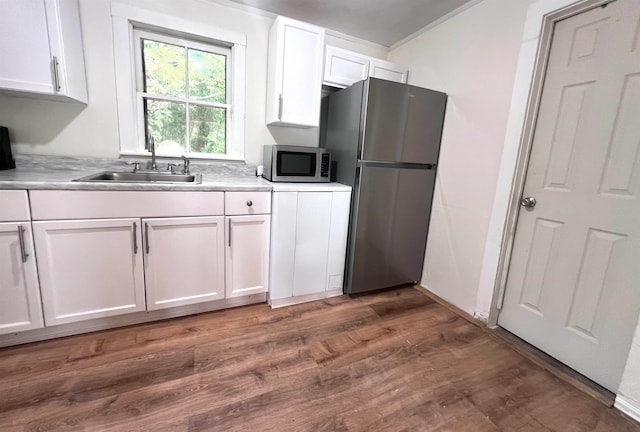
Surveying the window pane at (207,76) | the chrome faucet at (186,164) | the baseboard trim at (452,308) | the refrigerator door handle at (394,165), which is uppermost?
the window pane at (207,76)

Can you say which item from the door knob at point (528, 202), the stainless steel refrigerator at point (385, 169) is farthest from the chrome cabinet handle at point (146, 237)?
the door knob at point (528, 202)

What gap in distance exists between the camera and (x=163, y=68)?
6.98ft

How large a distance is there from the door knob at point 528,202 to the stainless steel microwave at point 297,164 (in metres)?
1.35

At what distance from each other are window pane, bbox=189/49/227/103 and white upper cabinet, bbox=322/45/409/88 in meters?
0.87

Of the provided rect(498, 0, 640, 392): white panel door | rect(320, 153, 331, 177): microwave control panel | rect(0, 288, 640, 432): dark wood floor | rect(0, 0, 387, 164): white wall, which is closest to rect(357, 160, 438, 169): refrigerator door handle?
rect(320, 153, 331, 177): microwave control panel

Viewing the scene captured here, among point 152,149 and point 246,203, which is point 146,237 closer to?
point 246,203

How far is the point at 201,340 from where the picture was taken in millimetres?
1668

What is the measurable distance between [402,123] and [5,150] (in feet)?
8.67

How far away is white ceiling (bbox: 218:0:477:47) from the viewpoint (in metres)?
2.07

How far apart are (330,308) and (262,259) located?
654mm

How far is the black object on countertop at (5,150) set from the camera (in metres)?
1.67

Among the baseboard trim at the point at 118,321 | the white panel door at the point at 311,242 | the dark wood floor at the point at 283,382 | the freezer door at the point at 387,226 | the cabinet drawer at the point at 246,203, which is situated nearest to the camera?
the dark wood floor at the point at 283,382

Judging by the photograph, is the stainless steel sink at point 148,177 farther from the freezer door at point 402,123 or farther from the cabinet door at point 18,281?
the freezer door at point 402,123

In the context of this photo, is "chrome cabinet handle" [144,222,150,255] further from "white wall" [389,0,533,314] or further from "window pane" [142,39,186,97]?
"white wall" [389,0,533,314]
